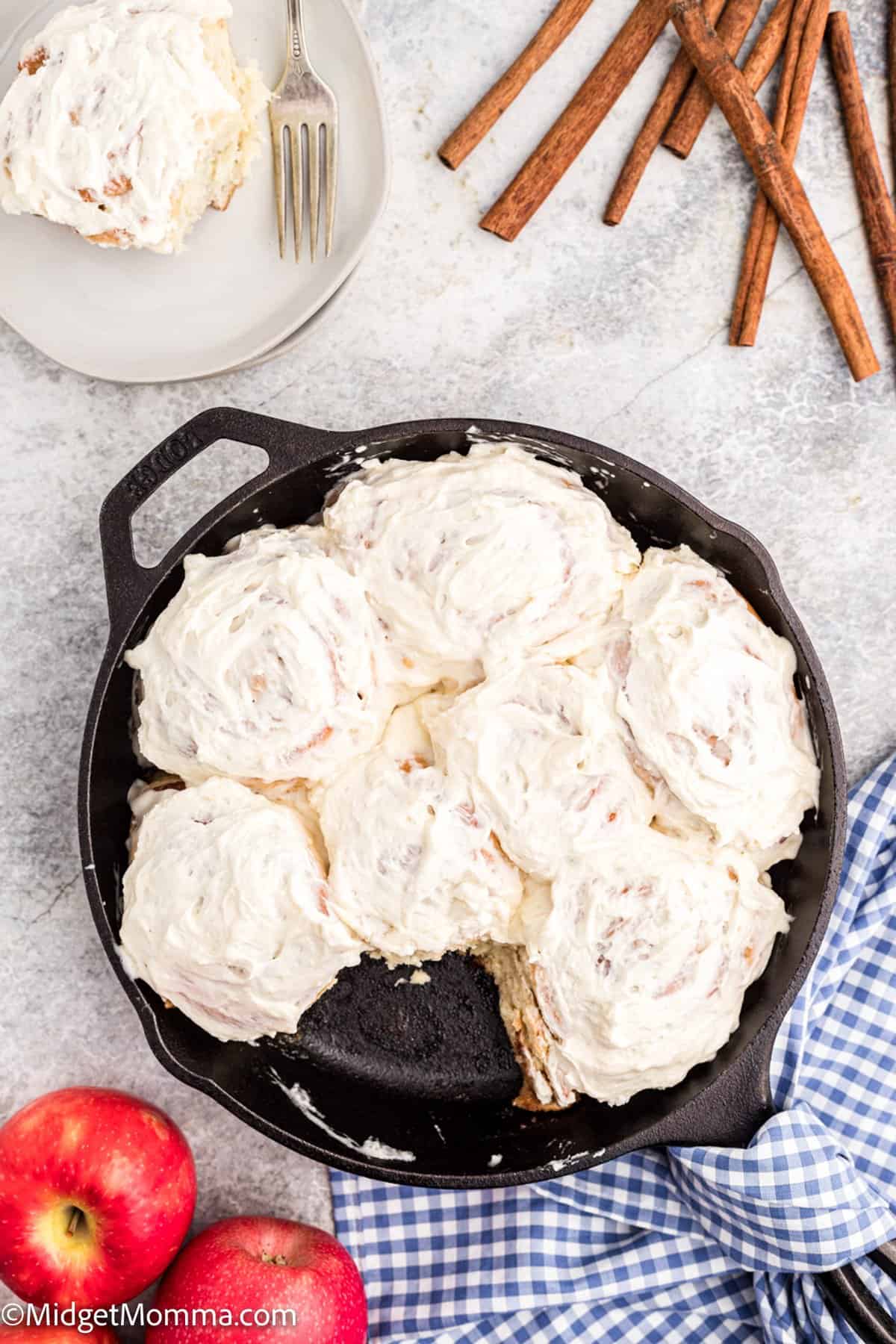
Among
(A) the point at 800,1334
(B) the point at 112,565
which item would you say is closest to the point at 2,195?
(B) the point at 112,565

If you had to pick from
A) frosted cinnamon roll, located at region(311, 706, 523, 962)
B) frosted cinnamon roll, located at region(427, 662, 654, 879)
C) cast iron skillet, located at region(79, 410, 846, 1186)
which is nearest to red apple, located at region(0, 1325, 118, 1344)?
cast iron skillet, located at region(79, 410, 846, 1186)

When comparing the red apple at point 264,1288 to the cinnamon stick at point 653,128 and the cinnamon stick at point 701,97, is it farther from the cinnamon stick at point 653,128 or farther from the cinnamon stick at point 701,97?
the cinnamon stick at point 701,97

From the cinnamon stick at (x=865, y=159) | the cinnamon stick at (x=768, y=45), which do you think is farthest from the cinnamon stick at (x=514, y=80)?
the cinnamon stick at (x=865, y=159)

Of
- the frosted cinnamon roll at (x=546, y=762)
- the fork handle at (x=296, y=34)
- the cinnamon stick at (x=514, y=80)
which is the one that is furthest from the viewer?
the cinnamon stick at (x=514, y=80)

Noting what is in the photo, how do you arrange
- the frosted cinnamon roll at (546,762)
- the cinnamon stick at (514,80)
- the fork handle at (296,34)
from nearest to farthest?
the frosted cinnamon roll at (546,762), the fork handle at (296,34), the cinnamon stick at (514,80)

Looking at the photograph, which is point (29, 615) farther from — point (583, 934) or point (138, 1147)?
point (583, 934)

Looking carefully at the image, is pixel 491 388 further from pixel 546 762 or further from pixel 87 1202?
pixel 87 1202
